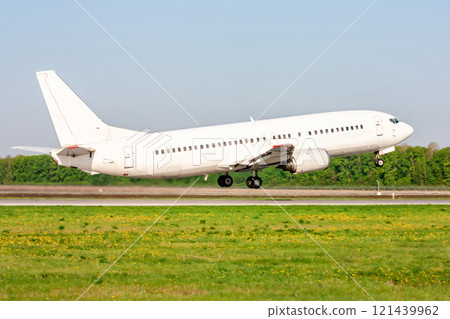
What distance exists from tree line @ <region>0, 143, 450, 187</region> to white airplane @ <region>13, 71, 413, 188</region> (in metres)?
12.1

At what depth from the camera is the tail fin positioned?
45000 millimetres

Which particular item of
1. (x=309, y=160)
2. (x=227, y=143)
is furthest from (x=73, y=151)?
(x=309, y=160)

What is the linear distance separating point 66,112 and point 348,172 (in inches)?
2887

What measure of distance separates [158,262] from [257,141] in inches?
1113

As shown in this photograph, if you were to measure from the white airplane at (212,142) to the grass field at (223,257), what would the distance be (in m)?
7.11

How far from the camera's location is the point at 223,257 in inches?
952

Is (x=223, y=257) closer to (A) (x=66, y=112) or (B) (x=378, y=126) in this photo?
(A) (x=66, y=112)

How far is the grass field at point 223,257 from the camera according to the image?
18.5 m

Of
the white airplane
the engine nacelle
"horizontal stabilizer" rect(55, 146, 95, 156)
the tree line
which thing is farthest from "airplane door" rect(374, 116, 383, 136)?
"horizontal stabilizer" rect(55, 146, 95, 156)

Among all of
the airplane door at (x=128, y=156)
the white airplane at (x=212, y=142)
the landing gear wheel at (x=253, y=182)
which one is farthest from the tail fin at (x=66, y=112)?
the landing gear wheel at (x=253, y=182)

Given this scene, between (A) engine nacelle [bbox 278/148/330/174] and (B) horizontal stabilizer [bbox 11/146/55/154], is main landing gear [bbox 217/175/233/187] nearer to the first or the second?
(A) engine nacelle [bbox 278/148/330/174]

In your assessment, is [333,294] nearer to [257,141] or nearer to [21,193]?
[257,141]

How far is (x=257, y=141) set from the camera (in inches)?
1983
